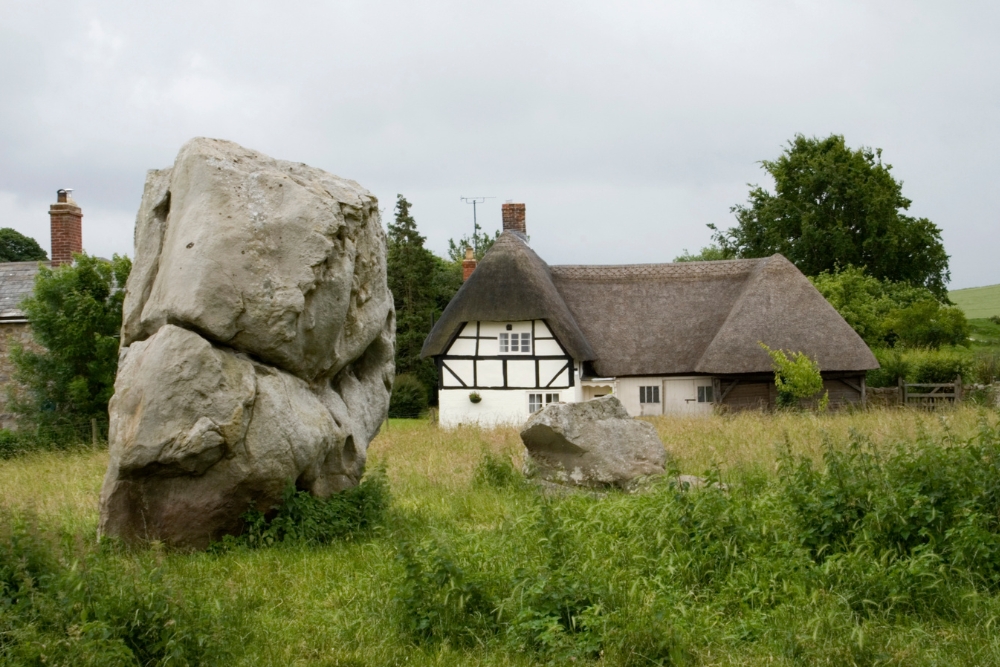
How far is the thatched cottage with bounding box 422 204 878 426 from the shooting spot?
29.1m

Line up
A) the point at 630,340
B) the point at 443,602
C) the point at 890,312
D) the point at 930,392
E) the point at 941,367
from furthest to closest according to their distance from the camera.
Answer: the point at 890,312
the point at 630,340
the point at 941,367
the point at 930,392
the point at 443,602

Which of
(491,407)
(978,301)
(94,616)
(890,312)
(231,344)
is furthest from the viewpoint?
(978,301)

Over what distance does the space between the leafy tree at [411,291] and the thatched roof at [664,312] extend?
1078 centimetres

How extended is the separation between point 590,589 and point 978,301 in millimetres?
77319

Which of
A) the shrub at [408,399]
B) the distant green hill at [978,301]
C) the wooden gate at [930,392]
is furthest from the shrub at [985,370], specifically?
the distant green hill at [978,301]

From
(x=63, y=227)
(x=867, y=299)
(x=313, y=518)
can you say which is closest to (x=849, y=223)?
(x=867, y=299)

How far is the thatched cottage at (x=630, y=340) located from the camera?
29.1 meters

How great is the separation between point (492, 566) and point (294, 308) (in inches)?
113

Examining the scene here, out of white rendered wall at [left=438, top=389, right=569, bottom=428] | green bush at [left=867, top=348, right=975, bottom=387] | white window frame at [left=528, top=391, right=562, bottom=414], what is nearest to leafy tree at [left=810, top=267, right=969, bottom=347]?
green bush at [left=867, top=348, right=975, bottom=387]

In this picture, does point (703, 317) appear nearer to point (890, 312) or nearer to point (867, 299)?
point (890, 312)

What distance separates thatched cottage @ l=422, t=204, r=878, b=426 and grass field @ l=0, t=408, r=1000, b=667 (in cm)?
2150

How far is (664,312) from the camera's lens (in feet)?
106

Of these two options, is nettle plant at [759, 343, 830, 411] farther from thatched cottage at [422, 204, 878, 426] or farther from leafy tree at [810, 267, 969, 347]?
leafy tree at [810, 267, 969, 347]

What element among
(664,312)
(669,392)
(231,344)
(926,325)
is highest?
(664,312)
